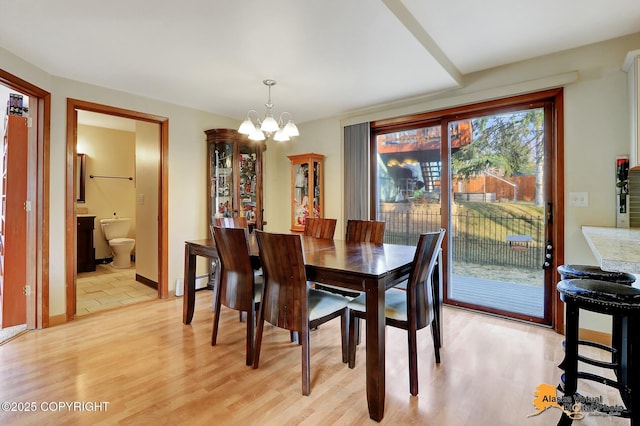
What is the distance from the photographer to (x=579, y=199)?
2586 mm

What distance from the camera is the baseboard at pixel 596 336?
8.13 feet

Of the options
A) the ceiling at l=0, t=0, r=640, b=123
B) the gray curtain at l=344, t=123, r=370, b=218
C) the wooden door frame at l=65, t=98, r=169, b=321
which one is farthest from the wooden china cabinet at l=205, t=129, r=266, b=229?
the gray curtain at l=344, t=123, r=370, b=218

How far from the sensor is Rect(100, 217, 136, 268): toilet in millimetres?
5172

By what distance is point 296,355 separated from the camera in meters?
2.34

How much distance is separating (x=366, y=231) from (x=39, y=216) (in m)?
3.06

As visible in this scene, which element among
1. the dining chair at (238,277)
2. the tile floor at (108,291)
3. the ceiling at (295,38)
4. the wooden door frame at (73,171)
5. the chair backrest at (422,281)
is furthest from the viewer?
the tile floor at (108,291)

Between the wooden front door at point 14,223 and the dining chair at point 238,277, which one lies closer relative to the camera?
the dining chair at point 238,277

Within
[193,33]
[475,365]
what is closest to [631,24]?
[475,365]

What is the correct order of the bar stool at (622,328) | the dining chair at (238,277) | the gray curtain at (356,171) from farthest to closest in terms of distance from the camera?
the gray curtain at (356,171) < the dining chair at (238,277) < the bar stool at (622,328)

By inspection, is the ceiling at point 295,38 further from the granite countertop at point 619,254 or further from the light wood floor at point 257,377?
the light wood floor at point 257,377

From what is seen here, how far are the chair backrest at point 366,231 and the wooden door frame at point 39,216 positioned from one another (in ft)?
9.40

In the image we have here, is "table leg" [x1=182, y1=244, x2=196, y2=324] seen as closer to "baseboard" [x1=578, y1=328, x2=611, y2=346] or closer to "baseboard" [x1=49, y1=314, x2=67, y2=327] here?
"baseboard" [x1=49, y1=314, x2=67, y2=327]

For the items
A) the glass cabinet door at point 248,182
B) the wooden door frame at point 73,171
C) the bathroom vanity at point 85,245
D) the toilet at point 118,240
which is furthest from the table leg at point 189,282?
the bathroom vanity at point 85,245

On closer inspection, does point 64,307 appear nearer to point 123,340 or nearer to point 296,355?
point 123,340
